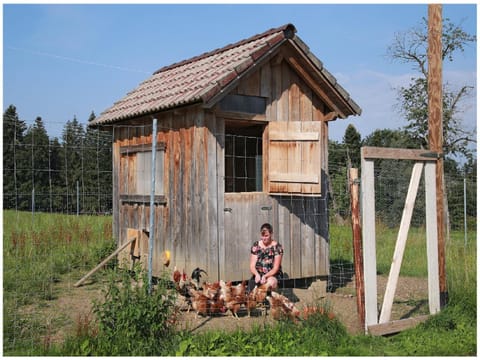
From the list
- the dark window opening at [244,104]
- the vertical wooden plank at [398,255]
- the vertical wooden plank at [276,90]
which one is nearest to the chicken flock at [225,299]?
the vertical wooden plank at [398,255]

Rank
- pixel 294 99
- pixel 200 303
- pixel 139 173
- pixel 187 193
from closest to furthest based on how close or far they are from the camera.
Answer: pixel 200 303 → pixel 187 193 → pixel 294 99 → pixel 139 173

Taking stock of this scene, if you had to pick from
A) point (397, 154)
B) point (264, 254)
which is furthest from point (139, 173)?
point (397, 154)

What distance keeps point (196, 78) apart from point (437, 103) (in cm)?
428

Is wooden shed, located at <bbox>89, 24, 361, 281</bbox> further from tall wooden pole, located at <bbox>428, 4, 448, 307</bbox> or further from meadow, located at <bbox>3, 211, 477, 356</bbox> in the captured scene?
meadow, located at <bbox>3, 211, 477, 356</bbox>

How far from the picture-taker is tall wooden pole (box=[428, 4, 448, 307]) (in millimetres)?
7707

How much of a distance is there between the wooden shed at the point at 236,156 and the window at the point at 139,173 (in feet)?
0.07

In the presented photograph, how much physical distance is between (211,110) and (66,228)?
482 cm

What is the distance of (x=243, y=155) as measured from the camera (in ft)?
39.2

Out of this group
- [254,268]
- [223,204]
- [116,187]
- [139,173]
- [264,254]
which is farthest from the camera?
[116,187]

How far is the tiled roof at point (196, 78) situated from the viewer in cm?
834

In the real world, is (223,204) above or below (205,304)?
above

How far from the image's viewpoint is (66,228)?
11.2m

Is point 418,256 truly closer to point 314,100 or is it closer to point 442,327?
point 314,100

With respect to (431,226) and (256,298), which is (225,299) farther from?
(431,226)
